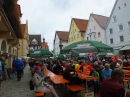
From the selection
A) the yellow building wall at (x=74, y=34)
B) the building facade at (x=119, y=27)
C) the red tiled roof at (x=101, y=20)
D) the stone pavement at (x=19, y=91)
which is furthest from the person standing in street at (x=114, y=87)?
the yellow building wall at (x=74, y=34)

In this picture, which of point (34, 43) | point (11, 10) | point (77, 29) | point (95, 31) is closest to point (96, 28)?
point (95, 31)

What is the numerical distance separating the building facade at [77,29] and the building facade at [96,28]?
4.19 metres

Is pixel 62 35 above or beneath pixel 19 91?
above

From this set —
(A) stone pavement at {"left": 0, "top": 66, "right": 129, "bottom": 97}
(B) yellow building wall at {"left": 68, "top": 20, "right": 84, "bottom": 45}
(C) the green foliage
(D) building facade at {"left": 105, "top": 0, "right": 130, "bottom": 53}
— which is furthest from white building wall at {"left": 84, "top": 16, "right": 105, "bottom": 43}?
(A) stone pavement at {"left": 0, "top": 66, "right": 129, "bottom": 97}

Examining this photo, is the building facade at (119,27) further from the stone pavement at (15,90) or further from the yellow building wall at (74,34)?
the stone pavement at (15,90)

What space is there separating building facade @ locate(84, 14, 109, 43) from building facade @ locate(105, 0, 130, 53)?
1.84m

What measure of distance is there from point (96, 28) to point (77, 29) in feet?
34.0

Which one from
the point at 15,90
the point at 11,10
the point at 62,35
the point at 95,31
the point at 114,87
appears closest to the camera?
the point at 114,87

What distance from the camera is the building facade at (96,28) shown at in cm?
3550

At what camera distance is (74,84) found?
6.58m

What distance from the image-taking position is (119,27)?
3067 centimetres

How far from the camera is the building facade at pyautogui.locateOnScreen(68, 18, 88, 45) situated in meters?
45.5

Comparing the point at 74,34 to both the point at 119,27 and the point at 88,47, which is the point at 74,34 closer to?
the point at 119,27

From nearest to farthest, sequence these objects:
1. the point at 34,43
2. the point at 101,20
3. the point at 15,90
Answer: the point at 15,90 → the point at 101,20 → the point at 34,43
